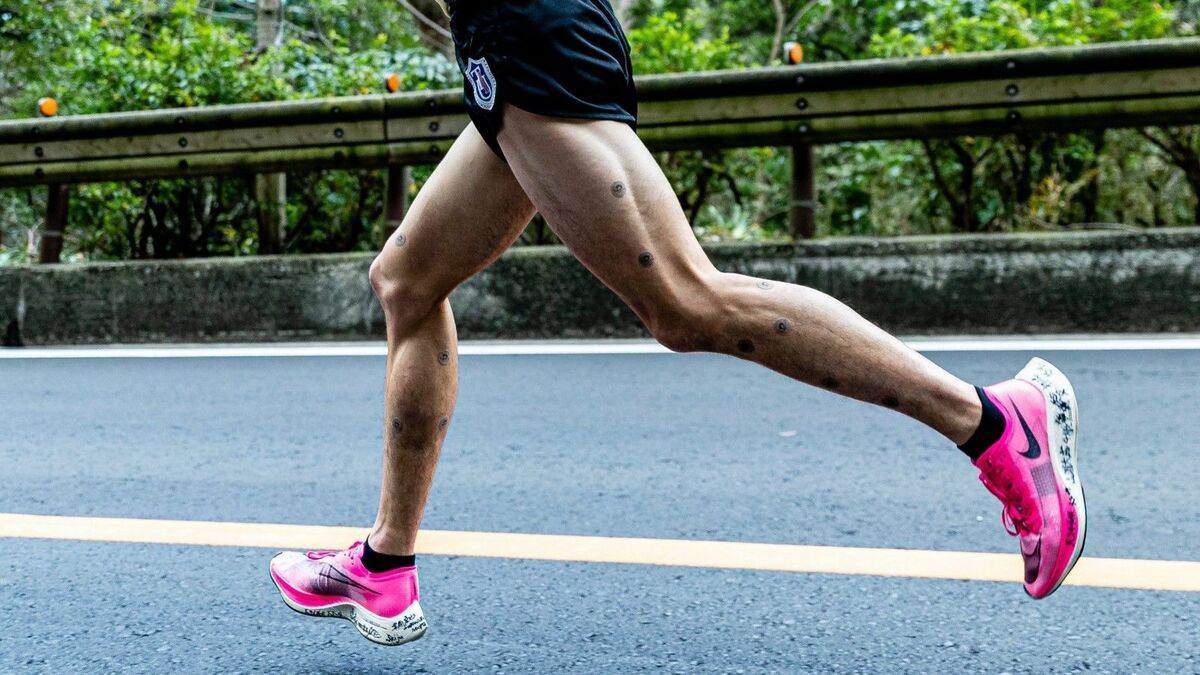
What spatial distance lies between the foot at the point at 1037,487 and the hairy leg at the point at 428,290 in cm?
90

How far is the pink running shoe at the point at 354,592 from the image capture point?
2201 mm

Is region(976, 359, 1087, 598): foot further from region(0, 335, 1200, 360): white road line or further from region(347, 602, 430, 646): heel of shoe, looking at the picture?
region(0, 335, 1200, 360): white road line

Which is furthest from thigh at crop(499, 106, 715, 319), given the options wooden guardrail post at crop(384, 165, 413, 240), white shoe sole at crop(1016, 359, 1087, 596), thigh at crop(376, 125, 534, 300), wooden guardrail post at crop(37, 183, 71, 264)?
wooden guardrail post at crop(37, 183, 71, 264)

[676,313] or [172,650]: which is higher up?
[676,313]

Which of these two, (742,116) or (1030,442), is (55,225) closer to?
(742,116)

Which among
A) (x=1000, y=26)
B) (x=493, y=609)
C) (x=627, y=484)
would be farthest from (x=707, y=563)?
(x=1000, y=26)

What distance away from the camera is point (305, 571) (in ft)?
7.60

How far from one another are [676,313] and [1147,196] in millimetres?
4906

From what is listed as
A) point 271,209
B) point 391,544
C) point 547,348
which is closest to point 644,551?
point 391,544

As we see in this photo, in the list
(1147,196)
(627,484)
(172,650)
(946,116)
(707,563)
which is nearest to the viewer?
(172,650)

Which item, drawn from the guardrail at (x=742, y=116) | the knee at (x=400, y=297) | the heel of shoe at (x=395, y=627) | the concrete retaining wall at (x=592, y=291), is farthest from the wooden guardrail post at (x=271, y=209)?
the heel of shoe at (x=395, y=627)

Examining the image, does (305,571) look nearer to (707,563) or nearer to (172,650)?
(172,650)

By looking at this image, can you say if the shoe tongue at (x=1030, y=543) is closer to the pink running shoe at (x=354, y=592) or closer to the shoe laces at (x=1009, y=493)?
the shoe laces at (x=1009, y=493)

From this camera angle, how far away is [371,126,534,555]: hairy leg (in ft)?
7.20
